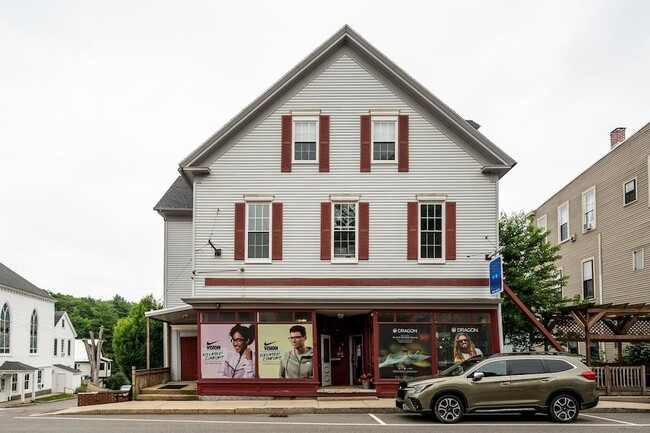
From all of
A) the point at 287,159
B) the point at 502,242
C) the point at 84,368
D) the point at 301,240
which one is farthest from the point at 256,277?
the point at 84,368

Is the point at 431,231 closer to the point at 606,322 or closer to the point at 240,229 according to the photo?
the point at 240,229

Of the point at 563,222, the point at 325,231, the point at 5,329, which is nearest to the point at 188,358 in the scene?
the point at 325,231

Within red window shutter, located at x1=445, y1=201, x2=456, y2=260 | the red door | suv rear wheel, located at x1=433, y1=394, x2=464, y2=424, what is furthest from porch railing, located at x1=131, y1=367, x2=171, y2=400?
red window shutter, located at x1=445, y1=201, x2=456, y2=260

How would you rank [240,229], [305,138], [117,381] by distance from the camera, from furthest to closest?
[117,381], [305,138], [240,229]

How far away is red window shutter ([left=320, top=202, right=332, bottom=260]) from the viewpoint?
22844 millimetres

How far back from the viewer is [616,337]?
22969mm

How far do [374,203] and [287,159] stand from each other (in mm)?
3234

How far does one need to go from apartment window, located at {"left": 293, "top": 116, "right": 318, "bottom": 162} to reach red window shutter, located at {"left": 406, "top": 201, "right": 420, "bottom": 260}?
11.7 feet

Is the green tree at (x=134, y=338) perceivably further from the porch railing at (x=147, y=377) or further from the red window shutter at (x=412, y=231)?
the red window shutter at (x=412, y=231)

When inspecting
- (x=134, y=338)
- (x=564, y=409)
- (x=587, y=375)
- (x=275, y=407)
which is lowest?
(x=275, y=407)

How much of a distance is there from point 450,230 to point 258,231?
629 centimetres

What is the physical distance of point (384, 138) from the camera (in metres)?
23.6

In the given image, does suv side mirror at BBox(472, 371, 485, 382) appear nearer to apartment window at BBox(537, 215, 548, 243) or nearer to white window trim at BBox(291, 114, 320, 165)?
white window trim at BBox(291, 114, 320, 165)

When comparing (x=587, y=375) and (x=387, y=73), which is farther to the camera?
(x=387, y=73)
